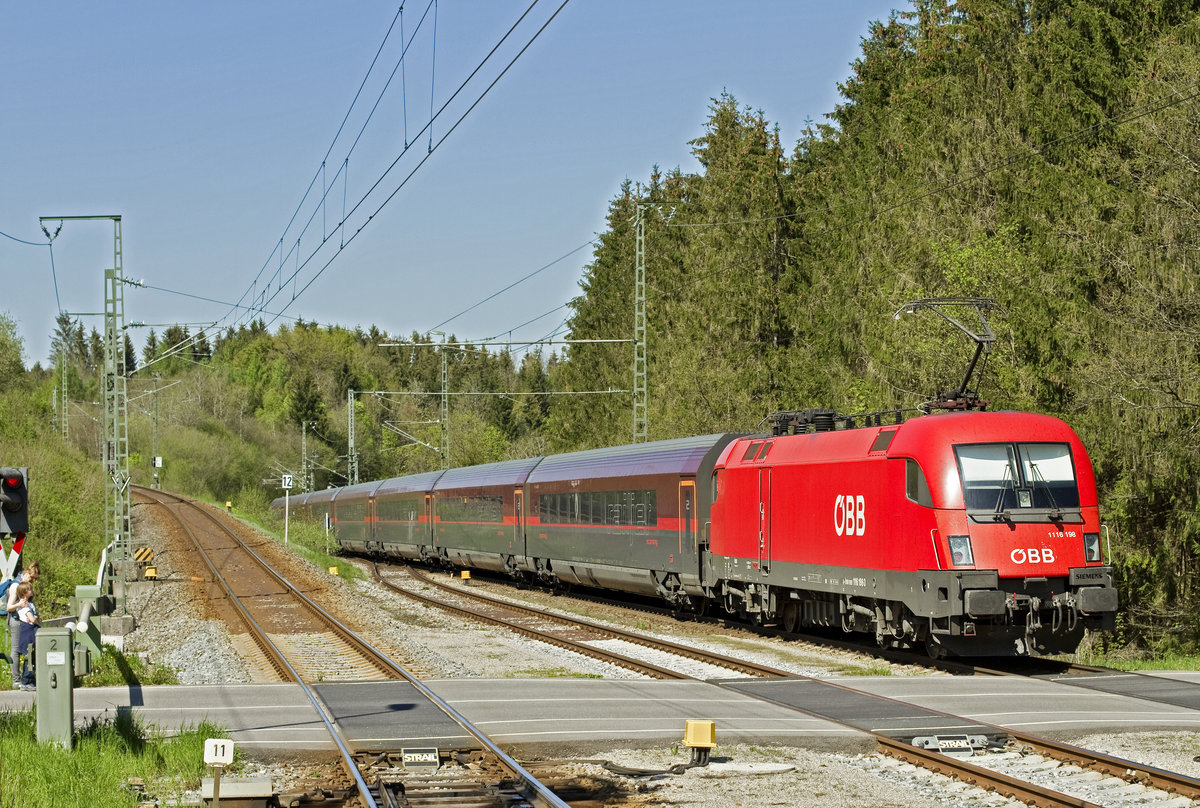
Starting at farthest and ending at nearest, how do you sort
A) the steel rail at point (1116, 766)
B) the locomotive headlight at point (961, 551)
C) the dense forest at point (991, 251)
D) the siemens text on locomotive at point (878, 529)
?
the dense forest at point (991, 251) → the siemens text on locomotive at point (878, 529) → the locomotive headlight at point (961, 551) → the steel rail at point (1116, 766)

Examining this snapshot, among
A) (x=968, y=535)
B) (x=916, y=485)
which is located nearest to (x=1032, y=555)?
(x=968, y=535)

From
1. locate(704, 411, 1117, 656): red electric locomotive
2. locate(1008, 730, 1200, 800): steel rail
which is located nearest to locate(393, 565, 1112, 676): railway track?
locate(704, 411, 1117, 656): red electric locomotive

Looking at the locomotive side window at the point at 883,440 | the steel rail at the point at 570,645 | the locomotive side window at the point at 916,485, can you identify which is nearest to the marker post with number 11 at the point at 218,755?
the steel rail at the point at 570,645

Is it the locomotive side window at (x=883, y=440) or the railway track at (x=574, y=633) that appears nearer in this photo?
the railway track at (x=574, y=633)

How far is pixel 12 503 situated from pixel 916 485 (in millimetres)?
→ 10789

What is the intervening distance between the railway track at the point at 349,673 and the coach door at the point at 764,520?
250 inches

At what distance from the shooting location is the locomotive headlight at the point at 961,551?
54.1 feet

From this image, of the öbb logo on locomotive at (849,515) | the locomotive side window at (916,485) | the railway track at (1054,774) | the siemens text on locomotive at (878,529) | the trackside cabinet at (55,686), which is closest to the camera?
the railway track at (1054,774)

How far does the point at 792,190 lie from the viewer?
165ft

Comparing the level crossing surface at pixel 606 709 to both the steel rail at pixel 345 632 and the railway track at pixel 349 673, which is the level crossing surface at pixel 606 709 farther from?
the steel rail at pixel 345 632

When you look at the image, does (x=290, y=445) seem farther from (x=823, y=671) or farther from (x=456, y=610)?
(x=823, y=671)

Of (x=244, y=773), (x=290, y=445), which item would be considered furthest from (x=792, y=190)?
(x=290, y=445)

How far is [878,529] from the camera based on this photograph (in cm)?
1792

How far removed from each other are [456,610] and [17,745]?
1756 centimetres
